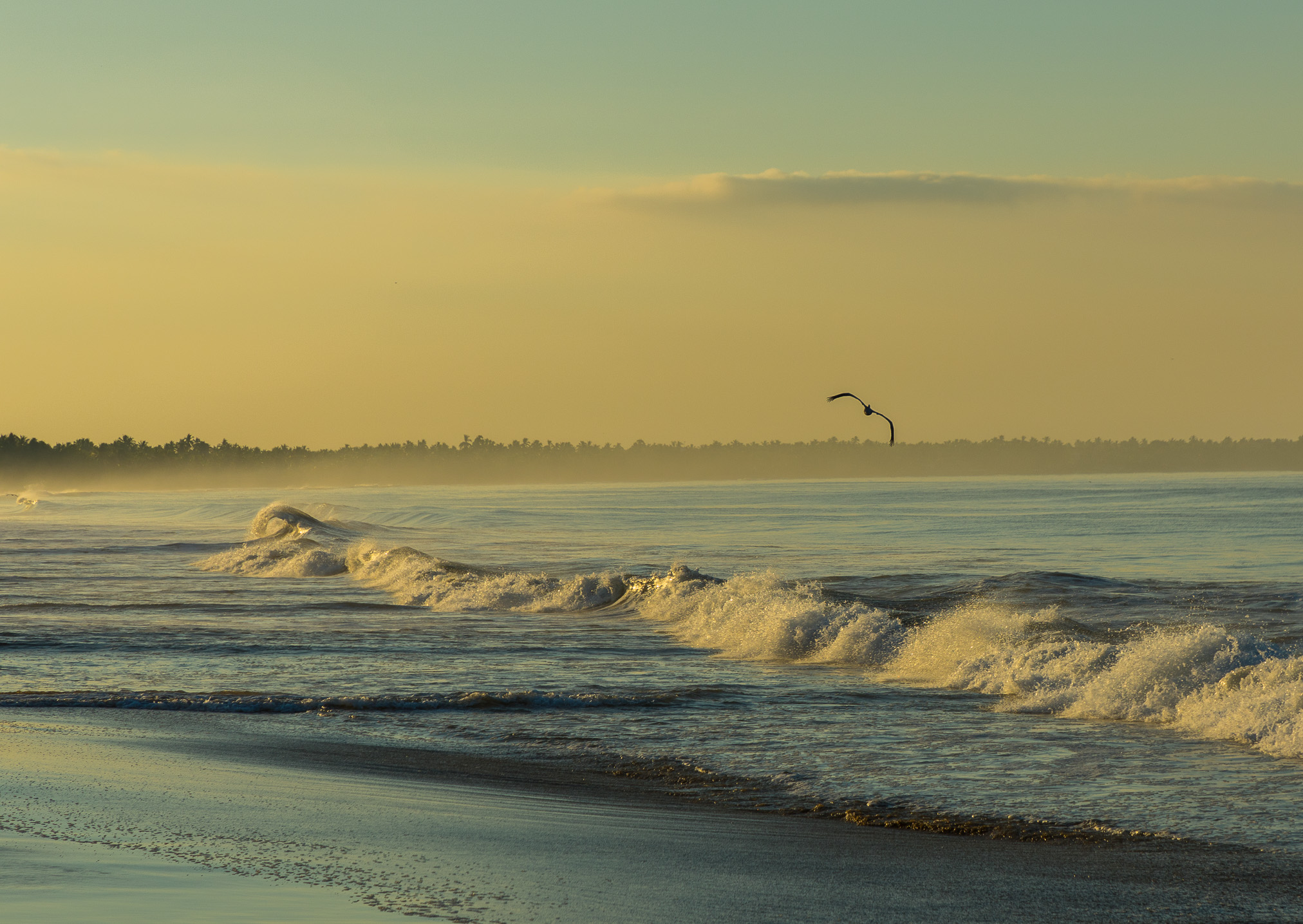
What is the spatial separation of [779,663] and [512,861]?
10567 mm

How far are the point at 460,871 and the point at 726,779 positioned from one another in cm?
340

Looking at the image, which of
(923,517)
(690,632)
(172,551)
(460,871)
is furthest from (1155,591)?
(923,517)

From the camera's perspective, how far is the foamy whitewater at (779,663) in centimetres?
961

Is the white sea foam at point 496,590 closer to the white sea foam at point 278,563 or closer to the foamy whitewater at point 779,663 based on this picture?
the foamy whitewater at point 779,663

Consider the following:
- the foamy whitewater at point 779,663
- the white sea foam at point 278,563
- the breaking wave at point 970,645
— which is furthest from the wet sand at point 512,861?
the white sea foam at point 278,563

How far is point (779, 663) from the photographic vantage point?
17.1 m

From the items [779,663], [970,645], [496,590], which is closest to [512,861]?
[779,663]

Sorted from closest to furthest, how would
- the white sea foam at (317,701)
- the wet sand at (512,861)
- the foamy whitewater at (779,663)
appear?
the wet sand at (512,861) < the foamy whitewater at (779,663) < the white sea foam at (317,701)

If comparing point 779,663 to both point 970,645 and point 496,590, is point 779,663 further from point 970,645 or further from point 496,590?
point 496,590

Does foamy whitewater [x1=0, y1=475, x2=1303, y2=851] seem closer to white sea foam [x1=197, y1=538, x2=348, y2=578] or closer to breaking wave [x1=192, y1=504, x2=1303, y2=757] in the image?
breaking wave [x1=192, y1=504, x2=1303, y2=757]

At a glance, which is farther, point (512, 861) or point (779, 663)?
point (779, 663)

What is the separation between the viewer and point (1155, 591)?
24.8 metres

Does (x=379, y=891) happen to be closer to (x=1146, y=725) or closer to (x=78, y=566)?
(x=1146, y=725)

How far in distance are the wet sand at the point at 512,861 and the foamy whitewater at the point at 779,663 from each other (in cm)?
85
